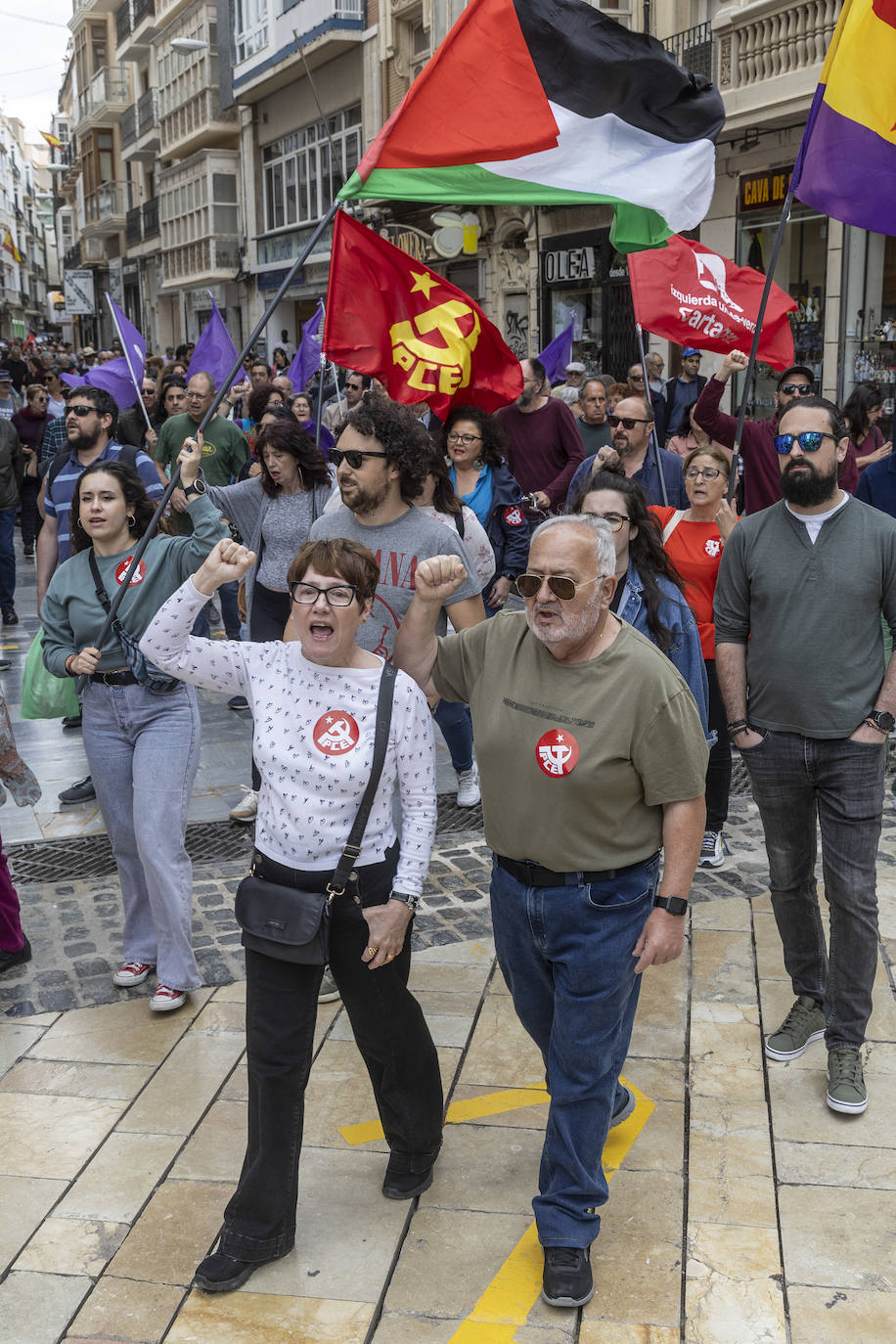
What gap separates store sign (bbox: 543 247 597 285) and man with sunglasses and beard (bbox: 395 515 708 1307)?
1926 centimetres

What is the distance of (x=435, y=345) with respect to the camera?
6.72 m

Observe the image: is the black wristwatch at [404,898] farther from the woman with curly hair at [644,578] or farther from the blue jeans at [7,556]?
the blue jeans at [7,556]

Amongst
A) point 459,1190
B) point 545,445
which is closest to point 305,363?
point 545,445

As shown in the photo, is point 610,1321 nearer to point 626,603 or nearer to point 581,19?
point 626,603

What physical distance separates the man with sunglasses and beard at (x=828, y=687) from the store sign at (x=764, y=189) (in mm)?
13337

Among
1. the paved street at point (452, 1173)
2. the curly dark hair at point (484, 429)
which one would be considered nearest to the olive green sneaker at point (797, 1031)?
the paved street at point (452, 1173)

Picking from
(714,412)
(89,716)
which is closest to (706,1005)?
(89,716)

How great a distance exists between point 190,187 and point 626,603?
4096 centimetres

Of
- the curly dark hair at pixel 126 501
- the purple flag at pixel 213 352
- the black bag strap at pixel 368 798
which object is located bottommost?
the black bag strap at pixel 368 798

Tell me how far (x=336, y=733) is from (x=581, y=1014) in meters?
0.96

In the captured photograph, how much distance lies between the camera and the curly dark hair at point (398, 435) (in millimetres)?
4254

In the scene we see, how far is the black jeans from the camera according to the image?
3.44 metres

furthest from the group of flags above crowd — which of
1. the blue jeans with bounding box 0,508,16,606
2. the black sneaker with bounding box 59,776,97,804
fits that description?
the blue jeans with bounding box 0,508,16,606

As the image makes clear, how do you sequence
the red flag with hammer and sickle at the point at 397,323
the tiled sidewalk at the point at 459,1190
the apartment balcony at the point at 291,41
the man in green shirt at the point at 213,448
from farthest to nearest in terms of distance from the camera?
the apartment balcony at the point at 291,41, the man in green shirt at the point at 213,448, the red flag with hammer and sickle at the point at 397,323, the tiled sidewalk at the point at 459,1190
